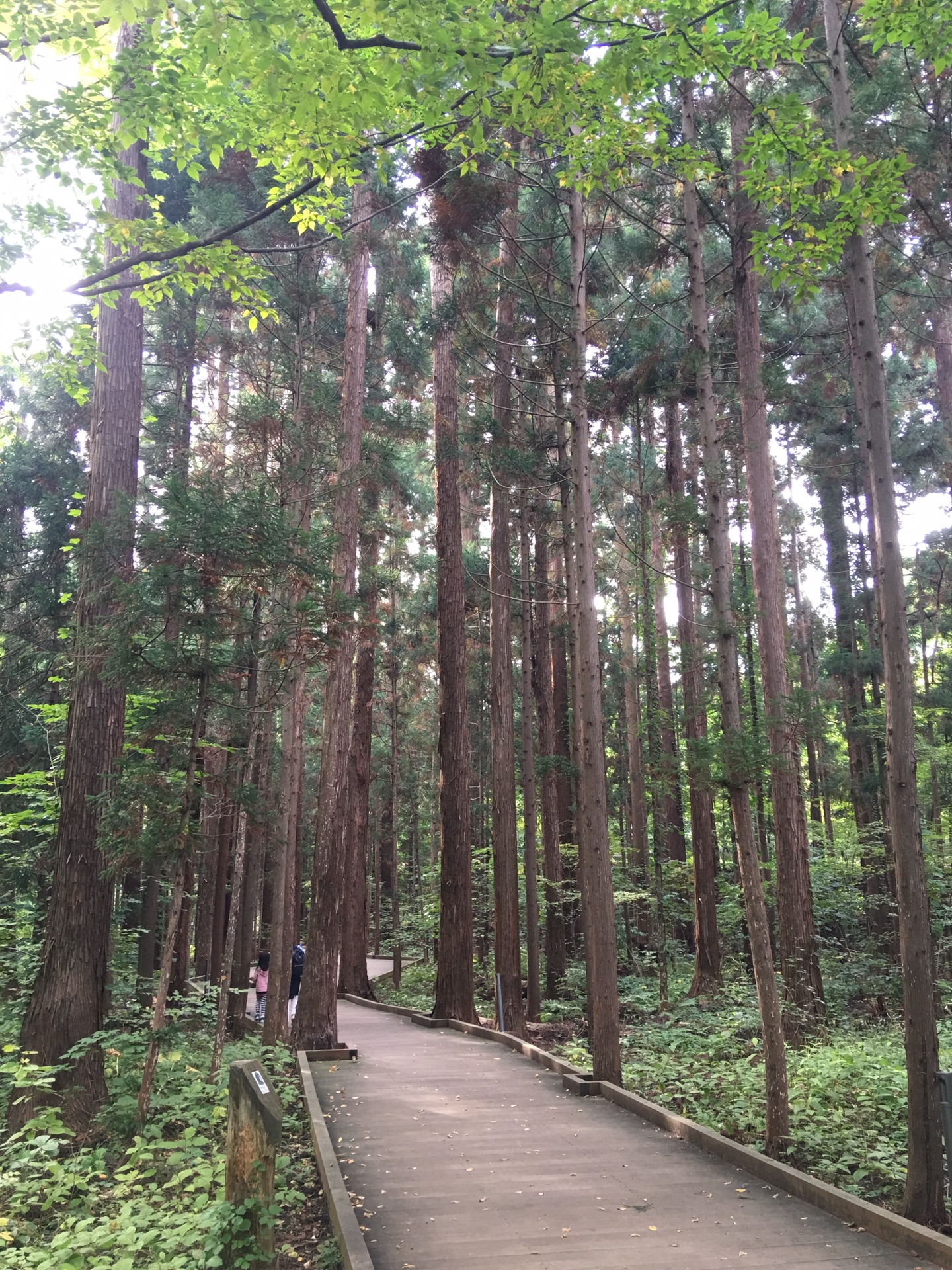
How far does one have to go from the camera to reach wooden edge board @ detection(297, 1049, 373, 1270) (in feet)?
14.0

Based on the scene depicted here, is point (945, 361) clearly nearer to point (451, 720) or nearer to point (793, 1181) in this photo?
point (451, 720)

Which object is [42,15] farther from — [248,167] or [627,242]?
[627,242]

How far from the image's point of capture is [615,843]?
24.3 meters

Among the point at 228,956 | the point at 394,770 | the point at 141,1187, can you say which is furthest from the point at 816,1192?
the point at 394,770

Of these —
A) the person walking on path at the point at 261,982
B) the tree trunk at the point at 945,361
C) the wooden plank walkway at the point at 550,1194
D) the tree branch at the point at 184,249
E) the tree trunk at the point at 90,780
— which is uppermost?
the tree trunk at the point at 945,361

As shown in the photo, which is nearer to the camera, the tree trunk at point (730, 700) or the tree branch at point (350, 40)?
the tree branch at point (350, 40)

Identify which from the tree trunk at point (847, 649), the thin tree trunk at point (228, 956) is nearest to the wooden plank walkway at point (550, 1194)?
the thin tree trunk at point (228, 956)

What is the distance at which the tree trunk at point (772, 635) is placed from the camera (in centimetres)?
1159

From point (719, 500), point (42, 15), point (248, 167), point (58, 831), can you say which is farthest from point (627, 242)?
Result: point (58, 831)

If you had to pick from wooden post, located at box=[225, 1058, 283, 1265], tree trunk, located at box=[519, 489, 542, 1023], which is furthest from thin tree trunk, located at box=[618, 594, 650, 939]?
wooden post, located at box=[225, 1058, 283, 1265]

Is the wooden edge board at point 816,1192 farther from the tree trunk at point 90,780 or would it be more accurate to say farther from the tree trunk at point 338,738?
the tree trunk at point 338,738

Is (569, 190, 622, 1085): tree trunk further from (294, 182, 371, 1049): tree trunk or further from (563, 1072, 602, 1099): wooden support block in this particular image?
(294, 182, 371, 1049): tree trunk

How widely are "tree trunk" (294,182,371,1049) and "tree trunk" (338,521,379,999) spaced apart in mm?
4210

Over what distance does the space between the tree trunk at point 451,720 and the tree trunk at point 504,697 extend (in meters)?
0.53
